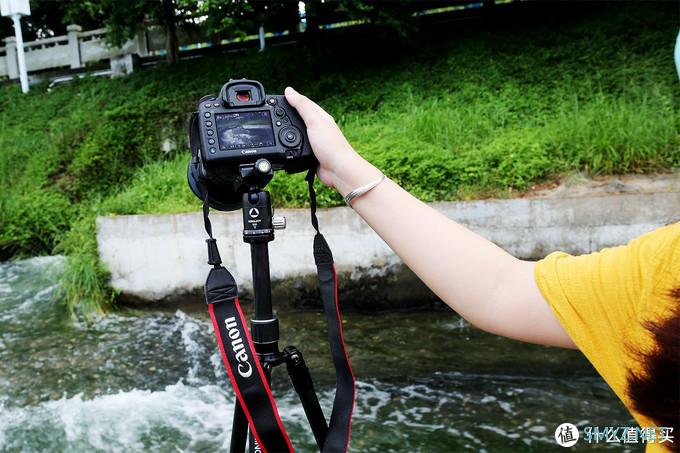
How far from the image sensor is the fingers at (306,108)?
1095 millimetres

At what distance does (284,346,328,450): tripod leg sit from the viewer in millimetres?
1315

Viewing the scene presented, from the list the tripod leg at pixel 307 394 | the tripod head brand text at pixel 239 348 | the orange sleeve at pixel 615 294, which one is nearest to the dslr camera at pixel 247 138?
the tripod head brand text at pixel 239 348

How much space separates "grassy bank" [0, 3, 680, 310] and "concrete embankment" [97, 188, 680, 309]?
274 mm

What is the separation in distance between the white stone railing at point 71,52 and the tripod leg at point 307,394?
1098cm

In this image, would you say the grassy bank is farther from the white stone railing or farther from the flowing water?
the white stone railing

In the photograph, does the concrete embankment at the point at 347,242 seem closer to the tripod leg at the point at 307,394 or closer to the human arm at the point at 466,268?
the tripod leg at the point at 307,394

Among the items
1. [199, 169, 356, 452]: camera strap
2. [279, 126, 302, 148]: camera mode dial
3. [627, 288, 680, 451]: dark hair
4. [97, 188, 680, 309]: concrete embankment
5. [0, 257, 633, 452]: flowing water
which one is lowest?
[0, 257, 633, 452]: flowing water

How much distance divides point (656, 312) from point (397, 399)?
9.45 feet

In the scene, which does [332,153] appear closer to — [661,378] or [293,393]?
[661,378]

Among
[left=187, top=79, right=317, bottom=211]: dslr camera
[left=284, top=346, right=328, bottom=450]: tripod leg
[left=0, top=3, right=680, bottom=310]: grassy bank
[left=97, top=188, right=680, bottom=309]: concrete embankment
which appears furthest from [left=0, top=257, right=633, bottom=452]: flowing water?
[left=187, top=79, right=317, bottom=211]: dslr camera

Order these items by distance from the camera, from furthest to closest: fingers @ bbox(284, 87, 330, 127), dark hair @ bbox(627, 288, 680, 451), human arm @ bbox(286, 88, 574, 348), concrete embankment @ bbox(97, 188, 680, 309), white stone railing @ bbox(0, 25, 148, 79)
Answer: white stone railing @ bbox(0, 25, 148, 79) → concrete embankment @ bbox(97, 188, 680, 309) → fingers @ bbox(284, 87, 330, 127) → human arm @ bbox(286, 88, 574, 348) → dark hair @ bbox(627, 288, 680, 451)

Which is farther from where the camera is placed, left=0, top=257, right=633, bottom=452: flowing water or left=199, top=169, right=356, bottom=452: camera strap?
left=0, top=257, right=633, bottom=452: flowing water

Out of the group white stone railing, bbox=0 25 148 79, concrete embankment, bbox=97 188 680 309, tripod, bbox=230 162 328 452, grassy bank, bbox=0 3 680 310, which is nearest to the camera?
tripod, bbox=230 162 328 452

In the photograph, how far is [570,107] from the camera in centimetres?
612
